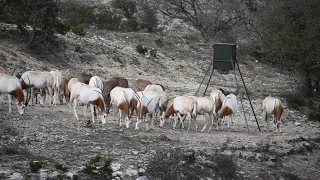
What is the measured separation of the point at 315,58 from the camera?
920 inches

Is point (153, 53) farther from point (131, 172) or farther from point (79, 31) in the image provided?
point (131, 172)

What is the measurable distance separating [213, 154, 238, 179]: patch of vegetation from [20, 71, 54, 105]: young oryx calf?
22.3ft

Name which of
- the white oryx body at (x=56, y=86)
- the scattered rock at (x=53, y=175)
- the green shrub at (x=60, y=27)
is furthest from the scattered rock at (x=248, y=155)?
the green shrub at (x=60, y=27)

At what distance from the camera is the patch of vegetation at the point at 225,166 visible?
1337 cm

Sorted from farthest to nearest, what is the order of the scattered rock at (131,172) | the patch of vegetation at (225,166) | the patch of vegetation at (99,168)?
the patch of vegetation at (225,166), the scattered rock at (131,172), the patch of vegetation at (99,168)

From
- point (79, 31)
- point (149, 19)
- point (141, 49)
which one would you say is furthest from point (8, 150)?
point (149, 19)

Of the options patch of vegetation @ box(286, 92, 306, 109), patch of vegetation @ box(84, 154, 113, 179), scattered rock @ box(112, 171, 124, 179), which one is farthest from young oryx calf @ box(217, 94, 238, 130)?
scattered rock @ box(112, 171, 124, 179)

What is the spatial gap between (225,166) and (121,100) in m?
4.18

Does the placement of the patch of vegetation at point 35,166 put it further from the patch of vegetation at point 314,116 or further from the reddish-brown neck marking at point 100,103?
the patch of vegetation at point 314,116

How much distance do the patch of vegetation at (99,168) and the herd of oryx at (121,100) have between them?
391 cm

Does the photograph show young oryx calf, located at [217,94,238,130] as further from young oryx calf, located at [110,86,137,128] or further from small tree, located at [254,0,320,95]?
small tree, located at [254,0,320,95]

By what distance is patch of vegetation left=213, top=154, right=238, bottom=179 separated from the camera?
13367 millimetres

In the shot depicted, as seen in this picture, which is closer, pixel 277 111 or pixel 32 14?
pixel 277 111

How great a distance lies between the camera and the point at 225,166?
44.5 ft
